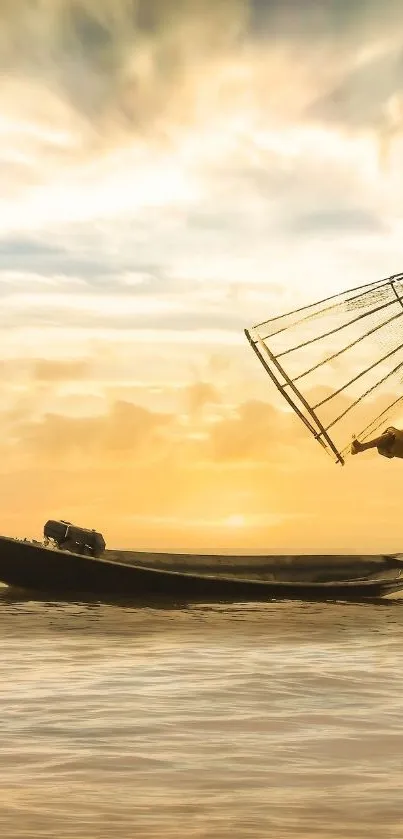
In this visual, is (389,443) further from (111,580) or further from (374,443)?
(111,580)

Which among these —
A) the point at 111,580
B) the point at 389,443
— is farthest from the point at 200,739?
the point at 111,580

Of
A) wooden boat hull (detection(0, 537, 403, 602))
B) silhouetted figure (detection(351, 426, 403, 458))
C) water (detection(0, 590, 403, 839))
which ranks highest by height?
silhouetted figure (detection(351, 426, 403, 458))

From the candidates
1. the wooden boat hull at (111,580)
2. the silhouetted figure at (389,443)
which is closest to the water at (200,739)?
the silhouetted figure at (389,443)

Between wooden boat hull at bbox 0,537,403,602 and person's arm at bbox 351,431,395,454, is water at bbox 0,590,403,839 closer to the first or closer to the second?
person's arm at bbox 351,431,395,454

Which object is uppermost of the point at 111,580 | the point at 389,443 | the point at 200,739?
the point at 389,443

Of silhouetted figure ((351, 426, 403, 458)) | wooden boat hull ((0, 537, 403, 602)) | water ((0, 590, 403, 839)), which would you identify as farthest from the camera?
wooden boat hull ((0, 537, 403, 602))

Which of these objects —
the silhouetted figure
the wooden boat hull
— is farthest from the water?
the wooden boat hull

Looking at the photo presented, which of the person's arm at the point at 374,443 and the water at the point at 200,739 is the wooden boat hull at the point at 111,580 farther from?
the person's arm at the point at 374,443

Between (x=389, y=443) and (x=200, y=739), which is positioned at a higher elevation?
(x=389, y=443)

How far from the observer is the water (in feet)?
26.0

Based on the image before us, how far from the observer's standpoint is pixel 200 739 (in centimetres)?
1095

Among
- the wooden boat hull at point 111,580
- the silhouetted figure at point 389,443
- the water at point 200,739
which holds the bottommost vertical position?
the water at point 200,739

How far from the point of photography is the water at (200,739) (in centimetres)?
792

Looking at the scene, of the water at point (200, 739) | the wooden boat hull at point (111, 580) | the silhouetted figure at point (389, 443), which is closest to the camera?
the water at point (200, 739)
